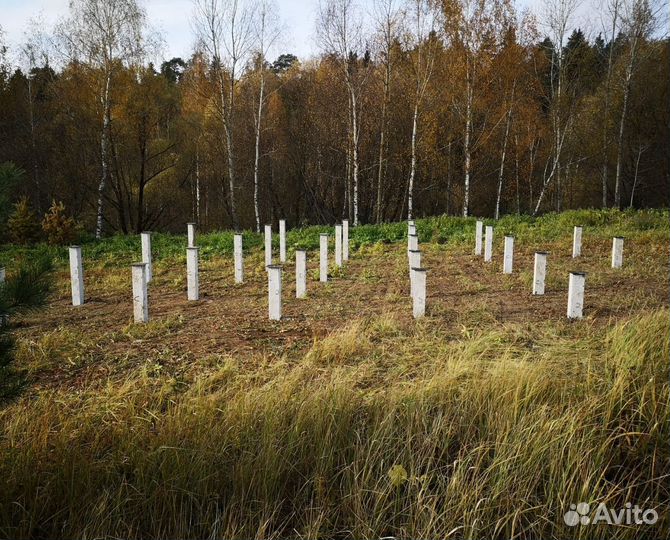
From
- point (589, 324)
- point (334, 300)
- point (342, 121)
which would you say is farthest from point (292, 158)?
point (589, 324)

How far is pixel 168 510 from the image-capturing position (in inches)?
108

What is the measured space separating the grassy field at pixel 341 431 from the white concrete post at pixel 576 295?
5.8 inches

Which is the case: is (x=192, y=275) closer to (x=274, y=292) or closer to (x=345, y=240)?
(x=274, y=292)

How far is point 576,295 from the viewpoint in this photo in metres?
5.93

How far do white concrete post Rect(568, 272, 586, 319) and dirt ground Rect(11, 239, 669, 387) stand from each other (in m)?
0.16

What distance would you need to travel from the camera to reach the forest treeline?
1800 centimetres

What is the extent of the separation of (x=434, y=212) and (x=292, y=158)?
9051 millimetres

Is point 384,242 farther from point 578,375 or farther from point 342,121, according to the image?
point 342,121

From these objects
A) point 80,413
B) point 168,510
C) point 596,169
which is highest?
point 596,169

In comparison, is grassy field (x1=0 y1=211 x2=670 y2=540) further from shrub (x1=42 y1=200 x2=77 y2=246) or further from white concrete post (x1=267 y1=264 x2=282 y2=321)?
shrub (x1=42 y1=200 x2=77 y2=246)

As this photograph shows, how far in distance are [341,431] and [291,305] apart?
4087 mm

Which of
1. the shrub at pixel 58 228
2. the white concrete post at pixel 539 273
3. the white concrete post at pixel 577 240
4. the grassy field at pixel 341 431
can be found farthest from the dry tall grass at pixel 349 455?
the shrub at pixel 58 228

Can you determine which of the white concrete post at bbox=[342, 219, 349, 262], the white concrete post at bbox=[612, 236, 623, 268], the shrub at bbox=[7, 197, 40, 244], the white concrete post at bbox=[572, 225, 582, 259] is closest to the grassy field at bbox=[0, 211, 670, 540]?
the white concrete post at bbox=[612, 236, 623, 268]

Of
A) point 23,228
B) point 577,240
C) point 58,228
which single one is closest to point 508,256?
point 577,240
